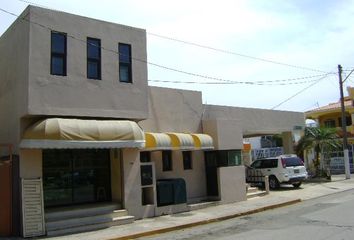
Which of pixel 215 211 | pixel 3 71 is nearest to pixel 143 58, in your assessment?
pixel 3 71

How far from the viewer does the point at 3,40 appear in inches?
656

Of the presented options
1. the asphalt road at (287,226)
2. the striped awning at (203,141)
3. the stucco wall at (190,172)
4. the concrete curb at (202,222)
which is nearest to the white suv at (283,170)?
the concrete curb at (202,222)

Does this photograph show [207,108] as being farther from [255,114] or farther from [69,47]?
[69,47]

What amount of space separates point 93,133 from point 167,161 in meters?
5.45

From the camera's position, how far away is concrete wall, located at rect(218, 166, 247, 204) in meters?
19.7

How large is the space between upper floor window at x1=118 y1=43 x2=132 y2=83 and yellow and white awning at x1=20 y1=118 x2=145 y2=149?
1888 mm

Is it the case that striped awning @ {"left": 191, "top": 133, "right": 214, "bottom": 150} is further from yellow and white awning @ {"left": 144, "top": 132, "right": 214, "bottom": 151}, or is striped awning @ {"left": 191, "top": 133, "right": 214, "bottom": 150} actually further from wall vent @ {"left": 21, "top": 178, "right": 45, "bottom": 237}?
wall vent @ {"left": 21, "top": 178, "right": 45, "bottom": 237}

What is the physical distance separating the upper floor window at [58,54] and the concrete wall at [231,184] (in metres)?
8.29

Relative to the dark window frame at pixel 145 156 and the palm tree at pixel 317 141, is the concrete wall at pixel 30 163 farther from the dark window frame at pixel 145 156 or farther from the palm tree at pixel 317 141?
the palm tree at pixel 317 141

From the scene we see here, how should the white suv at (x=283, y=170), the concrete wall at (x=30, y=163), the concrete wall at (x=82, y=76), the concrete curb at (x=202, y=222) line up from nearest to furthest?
the concrete curb at (x=202, y=222) < the concrete wall at (x=30, y=163) < the concrete wall at (x=82, y=76) < the white suv at (x=283, y=170)

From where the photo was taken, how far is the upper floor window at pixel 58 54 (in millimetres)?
14742

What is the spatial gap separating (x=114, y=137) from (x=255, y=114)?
1295 cm

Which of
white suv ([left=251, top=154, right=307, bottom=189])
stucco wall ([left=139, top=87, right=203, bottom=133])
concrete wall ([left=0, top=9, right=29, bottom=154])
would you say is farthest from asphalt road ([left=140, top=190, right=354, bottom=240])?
white suv ([left=251, top=154, right=307, bottom=189])

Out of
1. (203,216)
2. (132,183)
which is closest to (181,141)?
(132,183)
